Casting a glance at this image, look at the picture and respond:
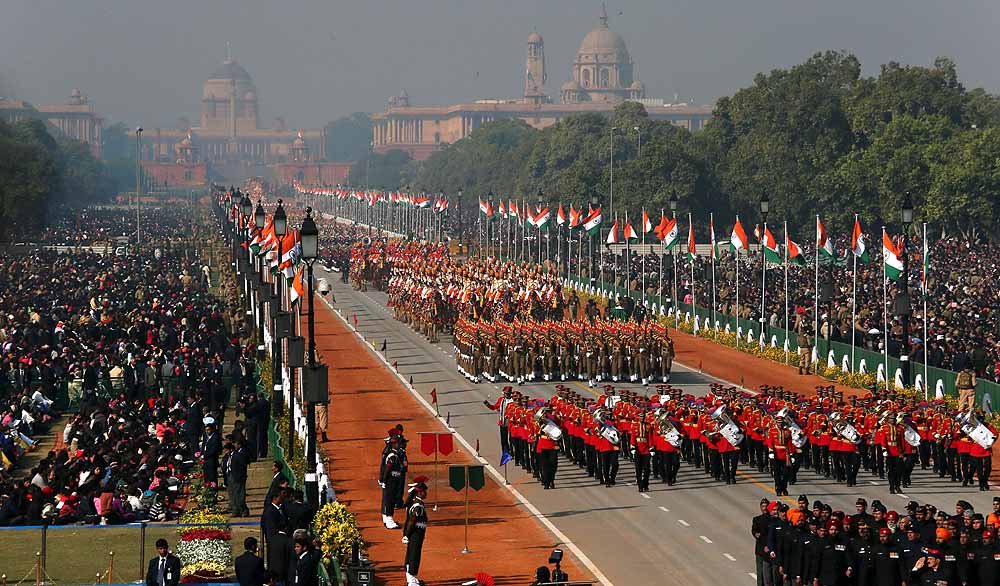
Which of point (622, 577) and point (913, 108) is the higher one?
point (913, 108)

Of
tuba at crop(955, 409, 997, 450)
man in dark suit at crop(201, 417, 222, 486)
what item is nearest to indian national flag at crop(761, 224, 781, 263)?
tuba at crop(955, 409, 997, 450)

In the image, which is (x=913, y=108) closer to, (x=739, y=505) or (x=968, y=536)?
(x=739, y=505)

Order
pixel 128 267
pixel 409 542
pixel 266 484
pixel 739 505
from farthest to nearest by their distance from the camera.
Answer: pixel 128 267
pixel 266 484
pixel 739 505
pixel 409 542

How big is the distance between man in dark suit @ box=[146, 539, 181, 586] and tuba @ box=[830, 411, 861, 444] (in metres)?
15.2

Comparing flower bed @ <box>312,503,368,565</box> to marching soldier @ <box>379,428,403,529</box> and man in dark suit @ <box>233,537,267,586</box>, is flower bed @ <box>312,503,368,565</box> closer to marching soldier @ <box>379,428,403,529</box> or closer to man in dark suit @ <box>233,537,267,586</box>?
man in dark suit @ <box>233,537,267,586</box>

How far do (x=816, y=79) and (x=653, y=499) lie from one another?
100095mm

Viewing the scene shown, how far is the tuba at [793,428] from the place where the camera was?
33375 mm

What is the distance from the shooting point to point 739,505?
32562mm

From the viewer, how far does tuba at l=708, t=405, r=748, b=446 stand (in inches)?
1345

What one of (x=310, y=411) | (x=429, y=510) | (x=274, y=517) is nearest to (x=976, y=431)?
(x=429, y=510)

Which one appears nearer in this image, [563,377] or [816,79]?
[563,377]


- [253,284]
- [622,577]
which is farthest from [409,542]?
[253,284]

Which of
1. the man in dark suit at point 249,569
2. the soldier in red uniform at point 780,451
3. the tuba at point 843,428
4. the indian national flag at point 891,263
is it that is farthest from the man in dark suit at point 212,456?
the indian national flag at point 891,263

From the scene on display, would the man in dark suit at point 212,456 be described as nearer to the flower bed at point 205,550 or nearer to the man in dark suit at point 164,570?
the flower bed at point 205,550
